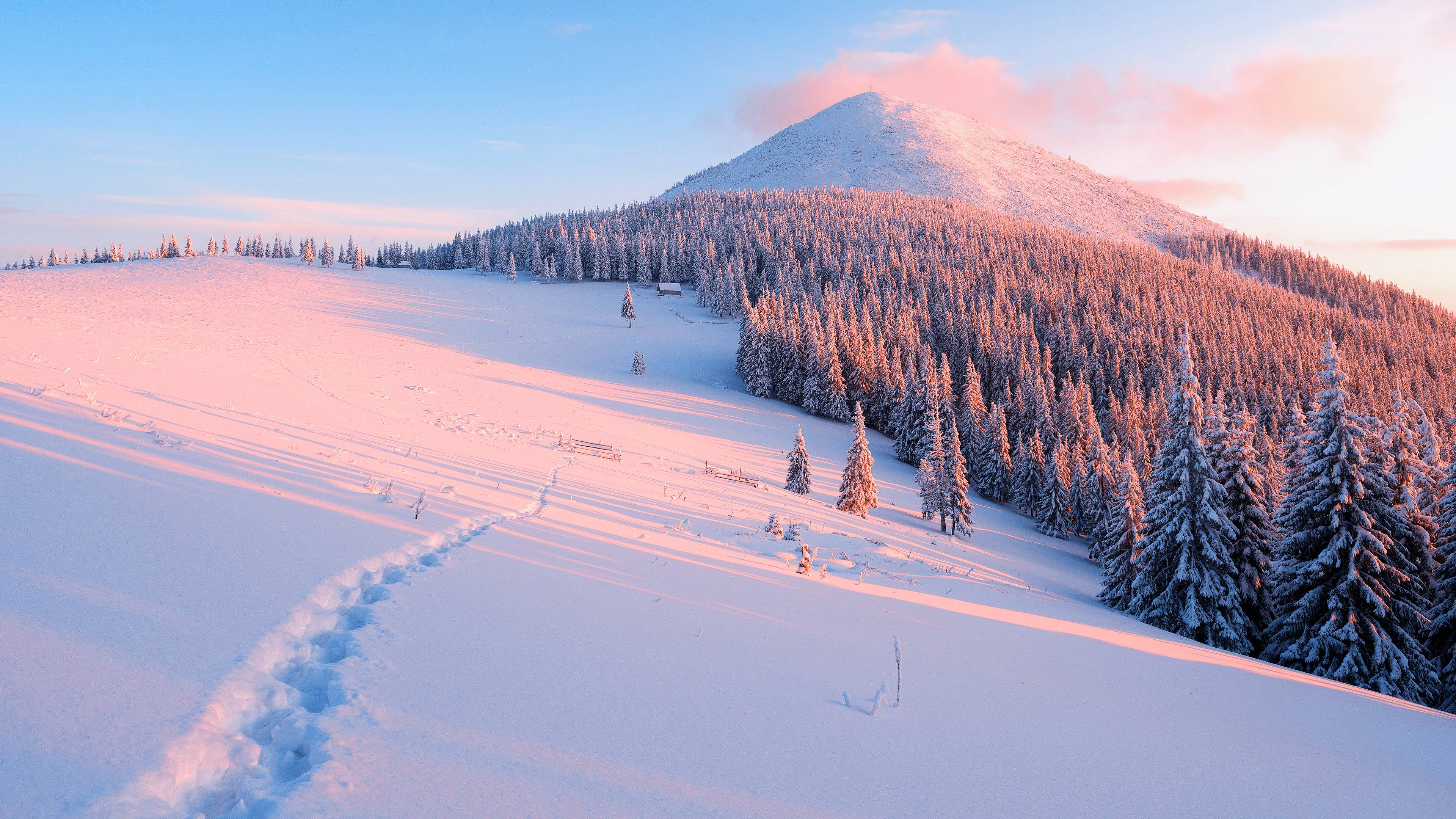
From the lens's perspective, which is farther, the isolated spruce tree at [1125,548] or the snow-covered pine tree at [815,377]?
the snow-covered pine tree at [815,377]

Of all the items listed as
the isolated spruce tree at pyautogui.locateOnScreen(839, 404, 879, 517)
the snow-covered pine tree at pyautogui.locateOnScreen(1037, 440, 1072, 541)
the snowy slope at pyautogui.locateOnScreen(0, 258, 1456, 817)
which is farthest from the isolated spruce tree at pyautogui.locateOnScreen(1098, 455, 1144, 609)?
the snowy slope at pyautogui.locateOnScreen(0, 258, 1456, 817)

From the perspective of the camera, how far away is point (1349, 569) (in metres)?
19.6

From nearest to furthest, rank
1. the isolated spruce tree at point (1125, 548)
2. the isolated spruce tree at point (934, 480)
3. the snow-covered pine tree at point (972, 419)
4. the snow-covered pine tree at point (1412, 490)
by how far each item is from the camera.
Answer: the snow-covered pine tree at point (1412, 490), the isolated spruce tree at point (1125, 548), the isolated spruce tree at point (934, 480), the snow-covered pine tree at point (972, 419)

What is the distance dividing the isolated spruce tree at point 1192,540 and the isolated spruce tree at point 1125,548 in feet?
4.23

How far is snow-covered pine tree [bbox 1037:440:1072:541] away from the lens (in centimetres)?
4641

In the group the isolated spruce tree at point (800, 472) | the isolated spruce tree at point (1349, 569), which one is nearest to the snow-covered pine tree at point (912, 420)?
the isolated spruce tree at point (800, 472)

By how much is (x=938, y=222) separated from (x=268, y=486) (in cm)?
17520

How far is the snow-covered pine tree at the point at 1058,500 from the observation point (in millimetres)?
46406

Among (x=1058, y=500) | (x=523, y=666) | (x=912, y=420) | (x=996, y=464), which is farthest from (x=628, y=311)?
(x=523, y=666)

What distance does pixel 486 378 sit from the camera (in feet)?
168

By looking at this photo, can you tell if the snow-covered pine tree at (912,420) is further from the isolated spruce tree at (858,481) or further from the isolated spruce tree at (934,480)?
the isolated spruce tree at (858,481)

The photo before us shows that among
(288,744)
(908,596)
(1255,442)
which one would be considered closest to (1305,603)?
(908,596)

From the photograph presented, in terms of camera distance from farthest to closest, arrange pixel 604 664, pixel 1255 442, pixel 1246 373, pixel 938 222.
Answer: pixel 938 222
pixel 1246 373
pixel 1255 442
pixel 604 664

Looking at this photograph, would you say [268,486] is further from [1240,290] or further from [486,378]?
[1240,290]
